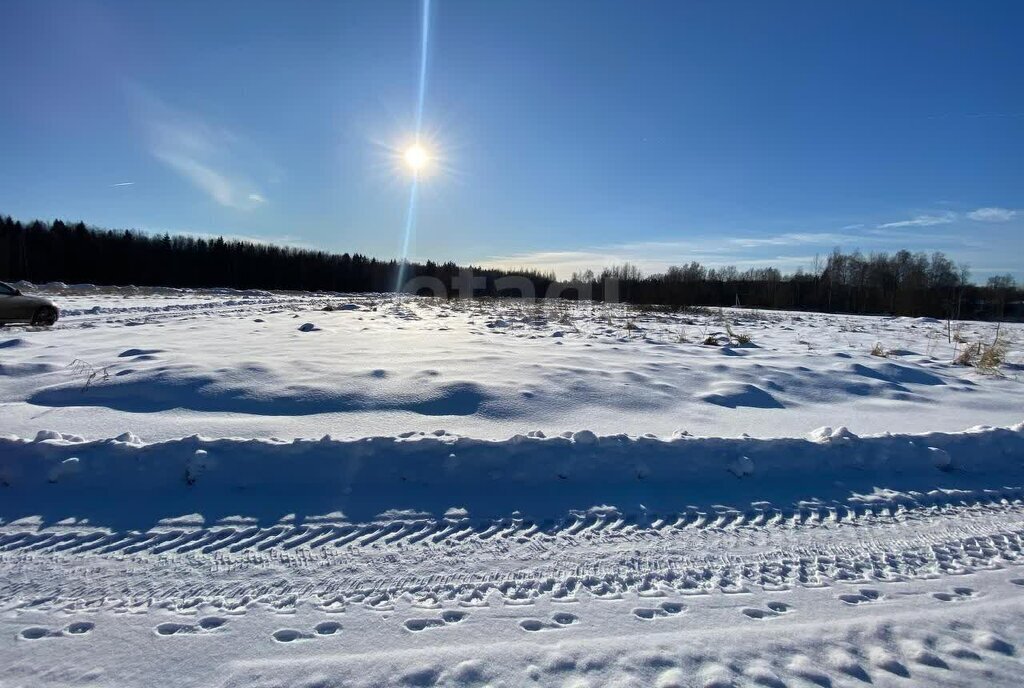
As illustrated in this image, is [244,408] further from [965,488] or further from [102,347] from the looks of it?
[965,488]

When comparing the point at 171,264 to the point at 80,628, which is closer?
the point at 80,628

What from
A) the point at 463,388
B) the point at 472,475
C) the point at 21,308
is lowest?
the point at 472,475

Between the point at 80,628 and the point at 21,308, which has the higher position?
→ the point at 21,308

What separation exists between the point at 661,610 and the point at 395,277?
286 ft

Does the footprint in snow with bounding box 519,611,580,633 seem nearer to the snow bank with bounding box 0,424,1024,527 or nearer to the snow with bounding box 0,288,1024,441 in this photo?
the snow bank with bounding box 0,424,1024,527

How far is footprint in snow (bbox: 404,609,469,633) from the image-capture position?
7.29ft

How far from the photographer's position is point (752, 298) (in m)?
52.5

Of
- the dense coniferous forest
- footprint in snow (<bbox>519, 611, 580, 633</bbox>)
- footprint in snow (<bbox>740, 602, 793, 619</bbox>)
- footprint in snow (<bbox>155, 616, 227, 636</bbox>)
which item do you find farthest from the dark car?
the dense coniferous forest

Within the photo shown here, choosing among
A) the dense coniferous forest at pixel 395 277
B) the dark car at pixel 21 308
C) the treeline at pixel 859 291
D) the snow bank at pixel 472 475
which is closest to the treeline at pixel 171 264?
the dense coniferous forest at pixel 395 277

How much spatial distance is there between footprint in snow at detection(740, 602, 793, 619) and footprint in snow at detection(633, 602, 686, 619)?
1.00 ft

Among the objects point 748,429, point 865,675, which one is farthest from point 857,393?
point 865,675

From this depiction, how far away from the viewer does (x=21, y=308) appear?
40.9 ft

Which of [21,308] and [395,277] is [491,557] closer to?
[21,308]

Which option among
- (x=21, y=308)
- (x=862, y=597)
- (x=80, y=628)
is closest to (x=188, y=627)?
(x=80, y=628)
